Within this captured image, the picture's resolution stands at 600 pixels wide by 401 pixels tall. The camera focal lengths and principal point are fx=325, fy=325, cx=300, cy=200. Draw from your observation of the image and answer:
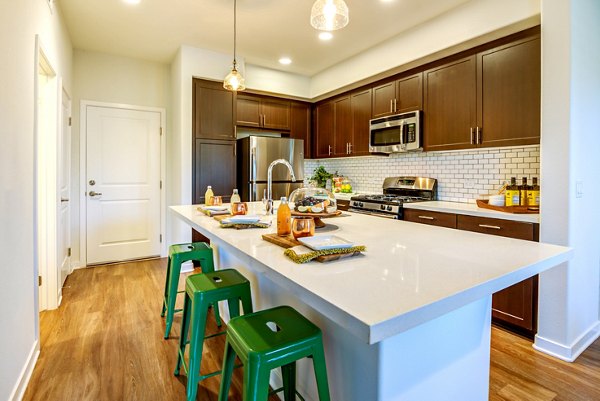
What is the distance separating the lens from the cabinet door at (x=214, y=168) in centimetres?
403

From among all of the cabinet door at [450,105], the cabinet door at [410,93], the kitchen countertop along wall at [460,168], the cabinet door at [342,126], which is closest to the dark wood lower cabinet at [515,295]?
the kitchen countertop along wall at [460,168]

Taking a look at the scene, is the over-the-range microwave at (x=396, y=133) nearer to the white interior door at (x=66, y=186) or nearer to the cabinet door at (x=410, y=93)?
the cabinet door at (x=410, y=93)

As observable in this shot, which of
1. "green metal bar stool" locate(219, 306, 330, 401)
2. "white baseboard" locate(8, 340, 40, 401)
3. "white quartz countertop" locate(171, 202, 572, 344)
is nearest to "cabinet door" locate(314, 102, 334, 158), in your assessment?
"white quartz countertop" locate(171, 202, 572, 344)

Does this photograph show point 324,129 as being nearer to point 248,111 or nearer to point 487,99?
point 248,111

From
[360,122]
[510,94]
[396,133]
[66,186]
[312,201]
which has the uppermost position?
[360,122]

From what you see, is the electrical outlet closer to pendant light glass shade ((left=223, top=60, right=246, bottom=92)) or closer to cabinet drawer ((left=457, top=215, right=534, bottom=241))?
cabinet drawer ((left=457, top=215, right=534, bottom=241))

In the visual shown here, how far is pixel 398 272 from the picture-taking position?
100cm

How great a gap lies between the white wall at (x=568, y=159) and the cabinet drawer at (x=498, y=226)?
4.5 inches

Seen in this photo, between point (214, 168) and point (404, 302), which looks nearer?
point (404, 302)

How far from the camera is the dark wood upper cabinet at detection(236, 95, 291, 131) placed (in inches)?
175

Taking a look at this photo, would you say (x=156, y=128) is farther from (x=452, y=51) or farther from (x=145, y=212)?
(x=452, y=51)

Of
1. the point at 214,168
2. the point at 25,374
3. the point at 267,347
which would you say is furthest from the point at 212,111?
the point at 267,347

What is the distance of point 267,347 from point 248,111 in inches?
152

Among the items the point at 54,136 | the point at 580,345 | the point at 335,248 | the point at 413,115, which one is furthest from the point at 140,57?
the point at 580,345
